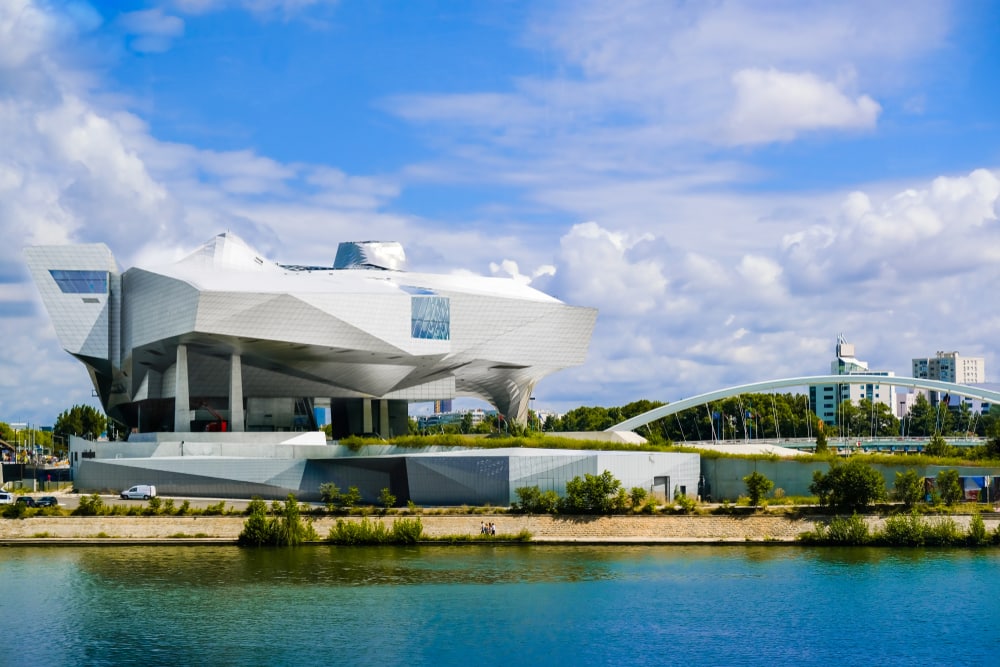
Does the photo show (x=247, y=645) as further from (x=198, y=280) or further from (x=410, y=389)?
(x=410, y=389)

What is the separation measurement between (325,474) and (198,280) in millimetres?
14248

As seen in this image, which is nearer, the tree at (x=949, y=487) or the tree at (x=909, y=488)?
the tree at (x=909, y=488)

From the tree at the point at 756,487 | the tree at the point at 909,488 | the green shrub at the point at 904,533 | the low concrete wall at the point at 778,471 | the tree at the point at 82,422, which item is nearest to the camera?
the green shrub at the point at 904,533

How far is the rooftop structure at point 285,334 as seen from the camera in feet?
232

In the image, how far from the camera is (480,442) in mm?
63219

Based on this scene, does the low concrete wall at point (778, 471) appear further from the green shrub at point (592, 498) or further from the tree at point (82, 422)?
the tree at point (82, 422)

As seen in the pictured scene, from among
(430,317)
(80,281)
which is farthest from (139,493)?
(430,317)

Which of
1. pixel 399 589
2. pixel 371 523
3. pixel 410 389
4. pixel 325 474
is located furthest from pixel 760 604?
pixel 410 389

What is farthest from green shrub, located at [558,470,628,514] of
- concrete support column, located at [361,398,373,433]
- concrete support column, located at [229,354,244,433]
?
concrete support column, located at [361,398,373,433]

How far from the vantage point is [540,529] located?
54656mm

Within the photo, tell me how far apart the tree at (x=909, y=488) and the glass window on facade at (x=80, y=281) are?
48.2 metres

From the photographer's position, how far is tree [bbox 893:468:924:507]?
184ft

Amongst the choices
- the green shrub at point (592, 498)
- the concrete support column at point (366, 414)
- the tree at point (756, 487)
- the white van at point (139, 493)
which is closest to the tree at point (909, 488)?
the tree at point (756, 487)

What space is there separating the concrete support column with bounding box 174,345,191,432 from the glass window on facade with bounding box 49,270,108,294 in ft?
23.9
